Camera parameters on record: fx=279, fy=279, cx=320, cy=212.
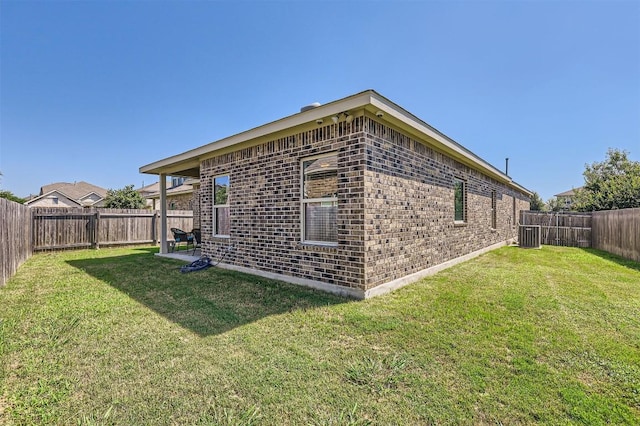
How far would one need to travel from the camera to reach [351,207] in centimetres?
468

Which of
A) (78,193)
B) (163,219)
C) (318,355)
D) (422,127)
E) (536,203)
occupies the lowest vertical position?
(318,355)

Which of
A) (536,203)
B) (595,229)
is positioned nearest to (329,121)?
(595,229)

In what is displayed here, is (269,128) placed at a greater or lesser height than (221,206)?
greater

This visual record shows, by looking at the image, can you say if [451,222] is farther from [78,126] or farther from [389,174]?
[78,126]

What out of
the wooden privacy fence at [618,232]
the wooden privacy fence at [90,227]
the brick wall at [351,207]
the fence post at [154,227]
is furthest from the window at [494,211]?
the fence post at [154,227]

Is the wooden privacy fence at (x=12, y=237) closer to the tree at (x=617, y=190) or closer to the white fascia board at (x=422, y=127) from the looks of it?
the white fascia board at (x=422, y=127)

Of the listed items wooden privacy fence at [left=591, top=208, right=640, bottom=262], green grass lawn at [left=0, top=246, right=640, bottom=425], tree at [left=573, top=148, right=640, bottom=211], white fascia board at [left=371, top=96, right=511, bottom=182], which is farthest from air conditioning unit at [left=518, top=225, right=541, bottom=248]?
tree at [left=573, top=148, right=640, bottom=211]

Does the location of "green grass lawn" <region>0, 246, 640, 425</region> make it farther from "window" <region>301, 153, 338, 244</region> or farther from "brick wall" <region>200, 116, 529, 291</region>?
"window" <region>301, 153, 338, 244</region>

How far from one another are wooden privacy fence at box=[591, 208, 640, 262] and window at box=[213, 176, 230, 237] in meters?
12.1

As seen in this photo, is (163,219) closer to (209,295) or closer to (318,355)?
(209,295)

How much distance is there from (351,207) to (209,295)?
299cm

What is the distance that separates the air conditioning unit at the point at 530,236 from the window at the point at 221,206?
1209 cm

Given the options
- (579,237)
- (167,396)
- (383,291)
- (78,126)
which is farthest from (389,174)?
(78,126)

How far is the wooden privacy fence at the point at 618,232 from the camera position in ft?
28.2
